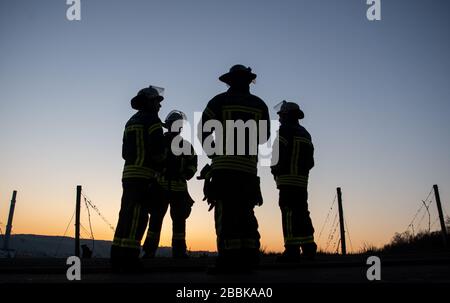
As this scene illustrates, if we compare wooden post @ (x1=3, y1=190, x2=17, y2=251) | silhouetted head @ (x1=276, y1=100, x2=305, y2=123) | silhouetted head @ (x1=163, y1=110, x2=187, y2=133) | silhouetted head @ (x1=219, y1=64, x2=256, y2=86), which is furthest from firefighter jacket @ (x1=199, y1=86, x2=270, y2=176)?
wooden post @ (x1=3, y1=190, x2=17, y2=251)

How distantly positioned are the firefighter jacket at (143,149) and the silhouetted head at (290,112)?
263cm

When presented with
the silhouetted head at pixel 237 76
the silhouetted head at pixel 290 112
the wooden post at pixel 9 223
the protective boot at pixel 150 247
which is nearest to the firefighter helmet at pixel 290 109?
the silhouetted head at pixel 290 112

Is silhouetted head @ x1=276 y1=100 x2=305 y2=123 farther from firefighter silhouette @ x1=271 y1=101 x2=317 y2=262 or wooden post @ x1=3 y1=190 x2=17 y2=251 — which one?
wooden post @ x1=3 y1=190 x2=17 y2=251

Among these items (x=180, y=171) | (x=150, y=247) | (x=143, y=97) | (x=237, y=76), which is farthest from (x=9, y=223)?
(x=237, y=76)

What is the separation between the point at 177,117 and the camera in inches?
372

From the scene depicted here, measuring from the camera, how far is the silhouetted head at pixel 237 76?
5301 mm

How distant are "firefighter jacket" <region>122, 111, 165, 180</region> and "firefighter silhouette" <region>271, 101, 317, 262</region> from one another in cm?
219

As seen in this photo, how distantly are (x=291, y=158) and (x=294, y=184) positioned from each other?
43 cm

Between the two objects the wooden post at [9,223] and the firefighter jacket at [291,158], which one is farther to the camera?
the wooden post at [9,223]

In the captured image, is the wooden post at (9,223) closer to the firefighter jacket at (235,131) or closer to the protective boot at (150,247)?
the protective boot at (150,247)

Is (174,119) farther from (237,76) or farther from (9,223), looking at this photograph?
(9,223)

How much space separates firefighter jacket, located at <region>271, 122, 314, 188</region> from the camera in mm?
7164

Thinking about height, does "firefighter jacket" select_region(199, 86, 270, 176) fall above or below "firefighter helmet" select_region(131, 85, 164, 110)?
below

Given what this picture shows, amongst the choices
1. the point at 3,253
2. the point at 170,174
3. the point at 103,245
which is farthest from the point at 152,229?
the point at 103,245
